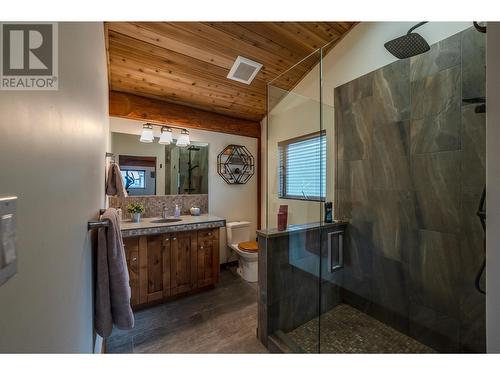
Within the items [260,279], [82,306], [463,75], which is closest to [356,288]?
[260,279]

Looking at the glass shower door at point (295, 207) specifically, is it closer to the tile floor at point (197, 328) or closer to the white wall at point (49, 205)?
the tile floor at point (197, 328)

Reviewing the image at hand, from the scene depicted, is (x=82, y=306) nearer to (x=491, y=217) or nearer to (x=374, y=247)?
(x=491, y=217)

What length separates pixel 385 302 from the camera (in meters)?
1.95

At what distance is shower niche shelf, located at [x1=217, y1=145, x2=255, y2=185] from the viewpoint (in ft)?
10.6

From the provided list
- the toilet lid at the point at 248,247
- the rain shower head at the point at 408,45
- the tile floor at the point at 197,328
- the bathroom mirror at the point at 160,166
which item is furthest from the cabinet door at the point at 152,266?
the rain shower head at the point at 408,45

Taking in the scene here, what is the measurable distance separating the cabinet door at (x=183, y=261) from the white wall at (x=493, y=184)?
2.28 m

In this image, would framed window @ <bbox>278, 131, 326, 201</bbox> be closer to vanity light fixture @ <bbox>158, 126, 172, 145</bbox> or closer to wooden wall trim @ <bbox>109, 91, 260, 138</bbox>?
wooden wall trim @ <bbox>109, 91, 260, 138</bbox>

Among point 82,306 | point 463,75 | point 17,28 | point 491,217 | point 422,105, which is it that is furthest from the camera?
point 422,105

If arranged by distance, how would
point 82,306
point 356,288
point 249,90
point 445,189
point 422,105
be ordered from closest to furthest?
point 82,306
point 445,189
point 422,105
point 356,288
point 249,90

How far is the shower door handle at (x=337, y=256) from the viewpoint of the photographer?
84.9 inches

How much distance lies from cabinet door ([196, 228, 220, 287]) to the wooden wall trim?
1.50 m

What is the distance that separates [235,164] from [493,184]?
9.57 ft
